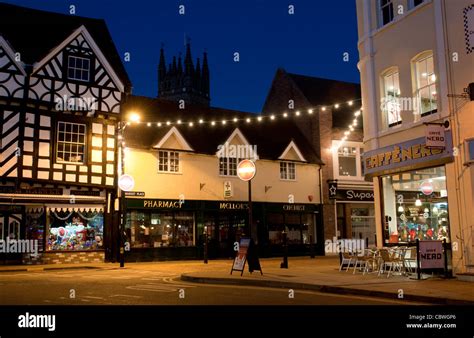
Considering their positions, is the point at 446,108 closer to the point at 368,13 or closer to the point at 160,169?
the point at 368,13

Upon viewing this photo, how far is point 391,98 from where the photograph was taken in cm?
1812

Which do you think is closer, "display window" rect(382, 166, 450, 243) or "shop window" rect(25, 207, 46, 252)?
"display window" rect(382, 166, 450, 243)

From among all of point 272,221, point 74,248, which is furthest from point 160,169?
point 272,221

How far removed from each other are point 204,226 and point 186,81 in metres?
81.5

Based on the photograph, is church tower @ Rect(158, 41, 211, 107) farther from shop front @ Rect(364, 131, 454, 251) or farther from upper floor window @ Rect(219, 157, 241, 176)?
shop front @ Rect(364, 131, 454, 251)

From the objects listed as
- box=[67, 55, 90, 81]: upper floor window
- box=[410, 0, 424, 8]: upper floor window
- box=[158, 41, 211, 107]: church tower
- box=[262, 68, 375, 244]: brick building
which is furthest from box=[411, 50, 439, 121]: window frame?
box=[158, 41, 211, 107]: church tower

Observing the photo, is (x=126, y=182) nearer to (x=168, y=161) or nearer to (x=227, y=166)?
(x=168, y=161)

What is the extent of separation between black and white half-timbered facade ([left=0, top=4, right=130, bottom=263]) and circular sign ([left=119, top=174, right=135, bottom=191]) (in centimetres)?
189

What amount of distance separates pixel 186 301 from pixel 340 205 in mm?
24400

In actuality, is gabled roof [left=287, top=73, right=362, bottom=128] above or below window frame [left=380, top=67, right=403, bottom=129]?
above

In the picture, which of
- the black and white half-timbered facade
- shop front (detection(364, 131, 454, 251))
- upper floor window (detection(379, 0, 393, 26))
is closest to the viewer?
shop front (detection(364, 131, 454, 251))

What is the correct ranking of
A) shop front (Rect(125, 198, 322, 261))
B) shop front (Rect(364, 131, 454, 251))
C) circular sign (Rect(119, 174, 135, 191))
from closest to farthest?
shop front (Rect(364, 131, 454, 251)), circular sign (Rect(119, 174, 135, 191)), shop front (Rect(125, 198, 322, 261))

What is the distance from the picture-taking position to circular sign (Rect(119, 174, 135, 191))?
80.7 feet

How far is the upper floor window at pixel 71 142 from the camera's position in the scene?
25.6m
